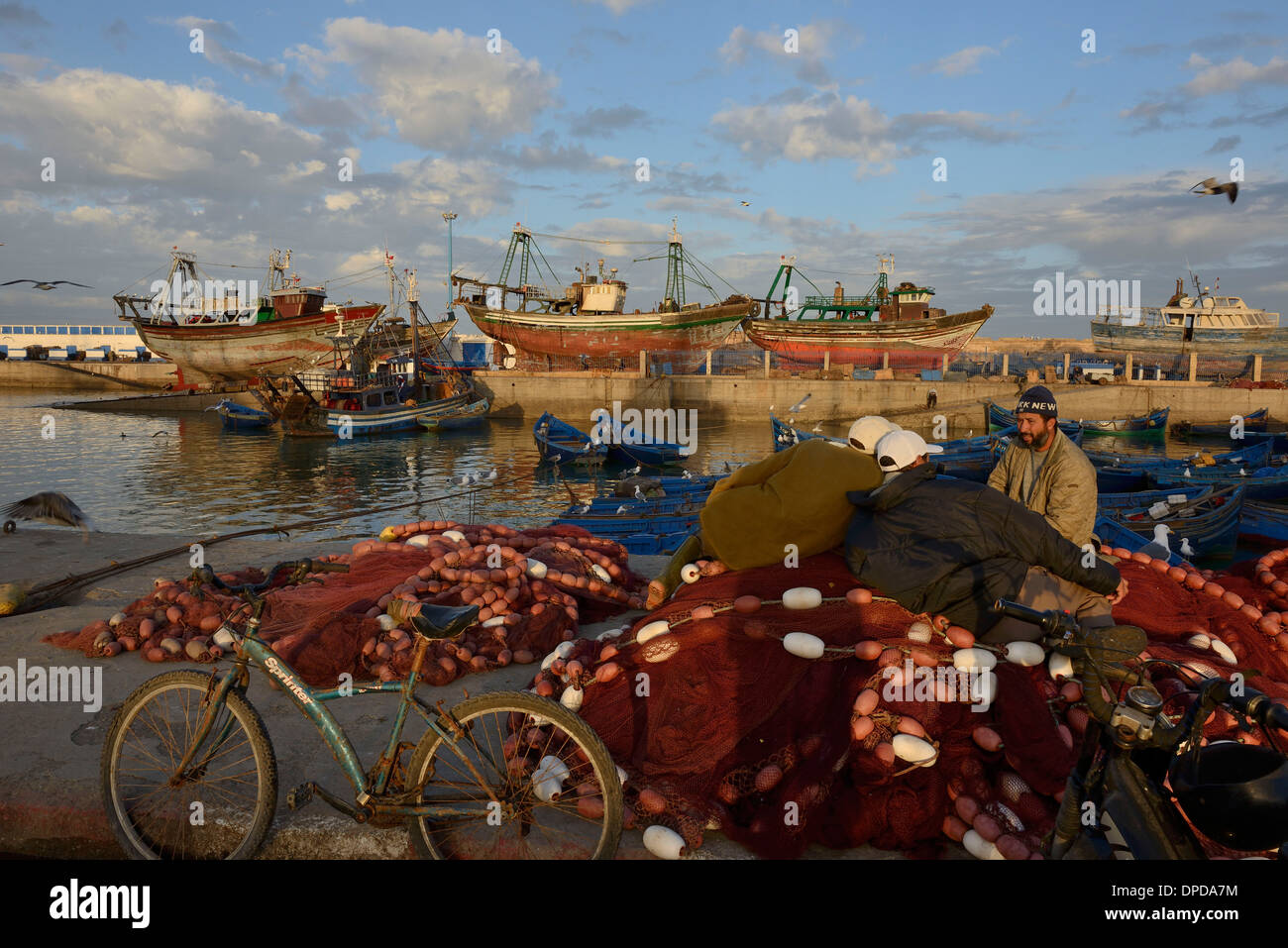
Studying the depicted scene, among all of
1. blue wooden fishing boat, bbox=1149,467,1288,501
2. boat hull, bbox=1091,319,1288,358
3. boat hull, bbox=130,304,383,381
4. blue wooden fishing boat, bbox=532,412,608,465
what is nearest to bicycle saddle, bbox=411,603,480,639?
blue wooden fishing boat, bbox=1149,467,1288,501

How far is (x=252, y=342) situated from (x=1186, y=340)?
60.5 metres

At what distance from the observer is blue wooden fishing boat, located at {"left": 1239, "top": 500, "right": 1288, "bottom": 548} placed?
1420 centimetres

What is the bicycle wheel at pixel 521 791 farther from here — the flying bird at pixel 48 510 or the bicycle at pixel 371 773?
the flying bird at pixel 48 510

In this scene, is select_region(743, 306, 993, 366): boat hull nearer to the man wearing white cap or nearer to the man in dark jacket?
the man wearing white cap

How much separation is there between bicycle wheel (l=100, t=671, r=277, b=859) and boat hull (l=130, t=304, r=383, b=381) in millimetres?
49451

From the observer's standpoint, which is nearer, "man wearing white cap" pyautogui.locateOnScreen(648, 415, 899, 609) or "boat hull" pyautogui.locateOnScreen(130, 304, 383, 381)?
"man wearing white cap" pyautogui.locateOnScreen(648, 415, 899, 609)

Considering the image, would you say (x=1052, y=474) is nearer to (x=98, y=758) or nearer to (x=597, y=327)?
(x=98, y=758)

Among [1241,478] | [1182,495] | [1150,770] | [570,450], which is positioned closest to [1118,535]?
[1182,495]

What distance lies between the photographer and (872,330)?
47.2m

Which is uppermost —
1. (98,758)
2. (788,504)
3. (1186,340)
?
(1186,340)

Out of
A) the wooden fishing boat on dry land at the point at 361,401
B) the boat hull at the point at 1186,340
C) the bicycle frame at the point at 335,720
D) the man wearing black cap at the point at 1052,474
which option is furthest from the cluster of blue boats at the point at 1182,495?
the boat hull at the point at 1186,340

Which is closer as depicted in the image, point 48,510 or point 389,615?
point 389,615

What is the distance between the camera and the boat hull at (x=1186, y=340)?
4481 centimetres
